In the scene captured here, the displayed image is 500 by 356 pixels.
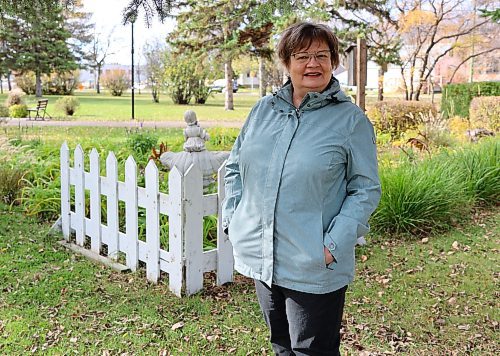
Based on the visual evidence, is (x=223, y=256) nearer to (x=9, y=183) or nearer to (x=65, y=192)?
(x=65, y=192)

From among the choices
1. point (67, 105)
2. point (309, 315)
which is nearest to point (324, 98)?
point (309, 315)

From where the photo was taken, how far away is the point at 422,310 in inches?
134

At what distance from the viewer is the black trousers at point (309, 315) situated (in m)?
1.88

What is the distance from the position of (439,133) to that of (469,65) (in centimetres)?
2761

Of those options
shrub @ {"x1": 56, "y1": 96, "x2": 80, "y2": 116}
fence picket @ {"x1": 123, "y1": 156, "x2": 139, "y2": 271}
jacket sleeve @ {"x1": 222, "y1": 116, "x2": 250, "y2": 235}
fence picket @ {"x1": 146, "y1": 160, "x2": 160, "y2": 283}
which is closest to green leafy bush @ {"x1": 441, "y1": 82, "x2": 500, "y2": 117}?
fence picket @ {"x1": 123, "y1": 156, "x2": 139, "y2": 271}

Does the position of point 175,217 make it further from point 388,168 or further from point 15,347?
point 388,168

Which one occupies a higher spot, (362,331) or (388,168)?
(388,168)

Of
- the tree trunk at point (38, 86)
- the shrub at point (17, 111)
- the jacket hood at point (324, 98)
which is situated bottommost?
the jacket hood at point (324, 98)

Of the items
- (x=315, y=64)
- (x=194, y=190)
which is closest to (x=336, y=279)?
(x=315, y=64)

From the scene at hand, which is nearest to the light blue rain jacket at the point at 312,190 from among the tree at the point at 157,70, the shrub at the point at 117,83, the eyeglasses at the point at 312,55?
the eyeglasses at the point at 312,55

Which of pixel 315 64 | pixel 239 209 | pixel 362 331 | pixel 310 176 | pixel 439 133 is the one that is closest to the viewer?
pixel 310 176

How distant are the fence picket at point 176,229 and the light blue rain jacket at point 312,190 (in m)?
1.56

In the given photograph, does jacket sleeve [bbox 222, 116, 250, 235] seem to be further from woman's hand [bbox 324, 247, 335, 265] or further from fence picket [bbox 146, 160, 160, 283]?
fence picket [bbox 146, 160, 160, 283]

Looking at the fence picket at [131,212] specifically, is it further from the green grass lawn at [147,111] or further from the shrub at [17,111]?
the shrub at [17,111]
